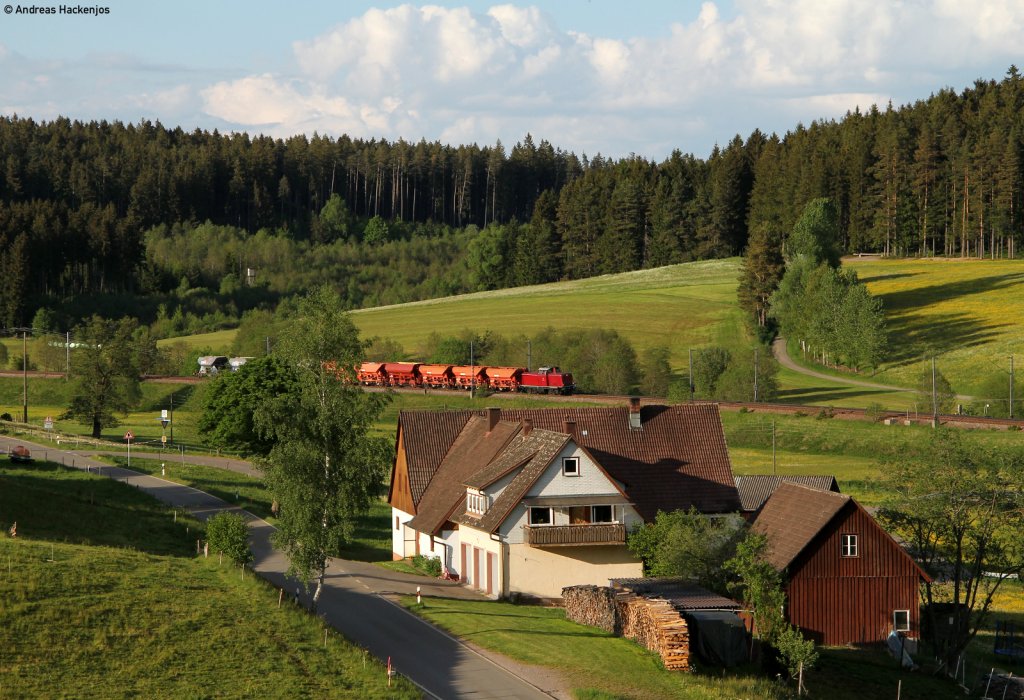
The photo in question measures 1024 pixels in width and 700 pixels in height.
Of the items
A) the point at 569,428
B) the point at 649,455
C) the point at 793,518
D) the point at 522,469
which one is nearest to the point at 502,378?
the point at 649,455

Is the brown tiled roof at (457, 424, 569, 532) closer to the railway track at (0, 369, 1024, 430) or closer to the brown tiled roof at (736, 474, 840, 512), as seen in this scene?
the brown tiled roof at (736, 474, 840, 512)

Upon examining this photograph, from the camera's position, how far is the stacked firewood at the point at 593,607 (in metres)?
35.7

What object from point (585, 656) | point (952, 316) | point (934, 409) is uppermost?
point (952, 316)

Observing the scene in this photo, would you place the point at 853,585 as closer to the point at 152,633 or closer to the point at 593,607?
the point at 593,607

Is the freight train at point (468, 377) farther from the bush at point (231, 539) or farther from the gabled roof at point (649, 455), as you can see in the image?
the bush at point (231, 539)

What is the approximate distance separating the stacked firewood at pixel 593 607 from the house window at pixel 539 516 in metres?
4.48

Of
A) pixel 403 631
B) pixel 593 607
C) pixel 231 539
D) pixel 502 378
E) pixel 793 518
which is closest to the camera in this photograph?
pixel 403 631

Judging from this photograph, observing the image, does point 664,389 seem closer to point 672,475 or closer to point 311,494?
point 672,475

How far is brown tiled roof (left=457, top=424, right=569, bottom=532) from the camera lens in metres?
42.6

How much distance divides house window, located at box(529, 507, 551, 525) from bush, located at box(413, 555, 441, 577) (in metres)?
5.63

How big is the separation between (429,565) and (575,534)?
6.92 metres

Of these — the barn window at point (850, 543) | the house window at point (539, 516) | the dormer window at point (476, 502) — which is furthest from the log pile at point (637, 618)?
the barn window at point (850, 543)

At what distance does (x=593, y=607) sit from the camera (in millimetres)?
36750

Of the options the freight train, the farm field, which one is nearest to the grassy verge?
the farm field
